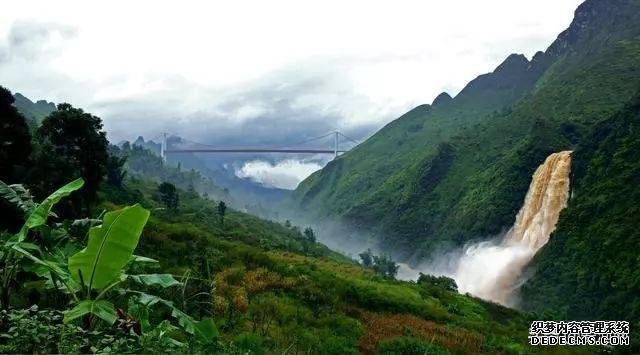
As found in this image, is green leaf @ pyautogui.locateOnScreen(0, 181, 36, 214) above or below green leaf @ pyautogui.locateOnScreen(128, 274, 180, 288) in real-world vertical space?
above

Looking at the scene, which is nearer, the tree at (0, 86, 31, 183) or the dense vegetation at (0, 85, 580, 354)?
the dense vegetation at (0, 85, 580, 354)

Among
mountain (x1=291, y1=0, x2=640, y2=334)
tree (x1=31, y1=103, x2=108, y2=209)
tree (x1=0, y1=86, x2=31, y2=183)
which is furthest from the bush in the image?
mountain (x1=291, y1=0, x2=640, y2=334)

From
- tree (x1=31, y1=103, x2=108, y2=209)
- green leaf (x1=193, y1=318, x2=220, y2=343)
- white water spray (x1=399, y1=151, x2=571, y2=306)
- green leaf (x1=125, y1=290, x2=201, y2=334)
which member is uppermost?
tree (x1=31, y1=103, x2=108, y2=209)

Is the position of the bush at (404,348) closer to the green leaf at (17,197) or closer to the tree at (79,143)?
the green leaf at (17,197)

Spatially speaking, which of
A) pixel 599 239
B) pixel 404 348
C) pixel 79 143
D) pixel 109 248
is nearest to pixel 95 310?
pixel 109 248

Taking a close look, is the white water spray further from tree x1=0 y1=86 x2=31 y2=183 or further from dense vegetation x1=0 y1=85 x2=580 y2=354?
tree x1=0 y1=86 x2=31 y2=183

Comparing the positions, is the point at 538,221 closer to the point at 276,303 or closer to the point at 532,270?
the point at 532,270
